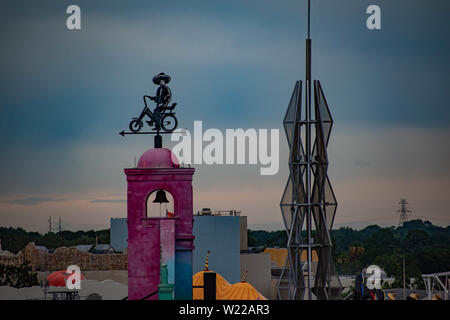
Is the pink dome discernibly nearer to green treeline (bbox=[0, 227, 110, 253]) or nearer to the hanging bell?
the hanging bell

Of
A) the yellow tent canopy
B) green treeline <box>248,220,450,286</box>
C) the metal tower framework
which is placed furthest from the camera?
green treeline <box>248,220,450,286</box>

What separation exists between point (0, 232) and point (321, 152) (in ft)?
136

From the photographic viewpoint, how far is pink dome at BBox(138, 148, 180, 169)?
16375 millimetres

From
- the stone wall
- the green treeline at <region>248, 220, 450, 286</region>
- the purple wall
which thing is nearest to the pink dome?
the purple wall

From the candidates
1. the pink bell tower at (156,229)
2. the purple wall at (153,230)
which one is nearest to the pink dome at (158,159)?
the pink bell tower at (156,229)

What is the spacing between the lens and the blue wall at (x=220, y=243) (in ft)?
150

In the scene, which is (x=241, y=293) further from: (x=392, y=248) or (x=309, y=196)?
(x=392, y=248)

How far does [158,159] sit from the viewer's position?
16375 mm

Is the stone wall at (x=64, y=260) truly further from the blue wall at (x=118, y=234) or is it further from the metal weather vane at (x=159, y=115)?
the metal weather vane at (x=159, y=115)

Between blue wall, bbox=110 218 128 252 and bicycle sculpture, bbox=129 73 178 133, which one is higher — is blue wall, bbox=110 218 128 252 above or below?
below

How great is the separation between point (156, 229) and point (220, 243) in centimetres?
3003

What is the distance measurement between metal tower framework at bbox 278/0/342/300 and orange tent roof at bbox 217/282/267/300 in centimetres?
1745

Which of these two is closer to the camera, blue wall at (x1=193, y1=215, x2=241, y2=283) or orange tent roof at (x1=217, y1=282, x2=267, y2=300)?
orange tent roof at (x1=217, y1=282, x2=267, y2=300)

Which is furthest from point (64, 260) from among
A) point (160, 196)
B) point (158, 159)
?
point (158, 159)
